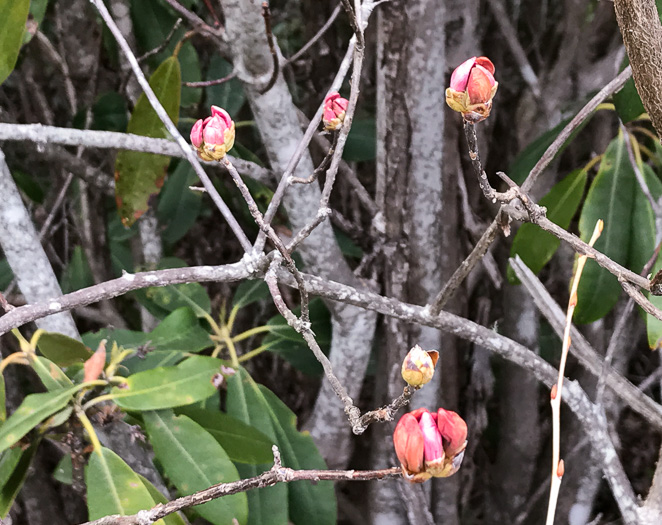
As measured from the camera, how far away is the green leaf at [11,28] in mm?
550

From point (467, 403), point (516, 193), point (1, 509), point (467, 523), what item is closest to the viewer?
point (516, 193)

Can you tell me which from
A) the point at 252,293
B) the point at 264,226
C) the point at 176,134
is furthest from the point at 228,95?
the point at 264,226

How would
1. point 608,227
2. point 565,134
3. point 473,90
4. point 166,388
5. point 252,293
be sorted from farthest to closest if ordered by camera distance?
point 252,293 → point 608,227 → point 166,388 → point 565,134 → point 473,90

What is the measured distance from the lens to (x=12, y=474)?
52 cm

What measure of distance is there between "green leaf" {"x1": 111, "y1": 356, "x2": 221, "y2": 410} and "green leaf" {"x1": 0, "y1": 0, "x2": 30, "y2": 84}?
34 cm

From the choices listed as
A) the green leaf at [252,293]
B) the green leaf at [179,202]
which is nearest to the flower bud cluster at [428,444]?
the green leaf at [252,293]

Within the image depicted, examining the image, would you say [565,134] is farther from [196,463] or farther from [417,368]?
[196,463]

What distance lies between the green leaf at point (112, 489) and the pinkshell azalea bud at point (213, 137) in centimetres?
32

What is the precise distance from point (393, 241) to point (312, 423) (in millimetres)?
323

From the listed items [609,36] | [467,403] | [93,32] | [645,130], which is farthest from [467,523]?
[93,32]

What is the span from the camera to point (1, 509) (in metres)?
0.51

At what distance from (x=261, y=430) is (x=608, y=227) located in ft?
1.66

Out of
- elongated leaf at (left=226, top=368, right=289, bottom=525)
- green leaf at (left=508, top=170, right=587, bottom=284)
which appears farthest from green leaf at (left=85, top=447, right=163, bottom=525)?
green leaf at (left=508, top=170, right=587, bottom=284)

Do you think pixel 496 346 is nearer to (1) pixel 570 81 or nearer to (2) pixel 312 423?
(2) pixel 312 423
